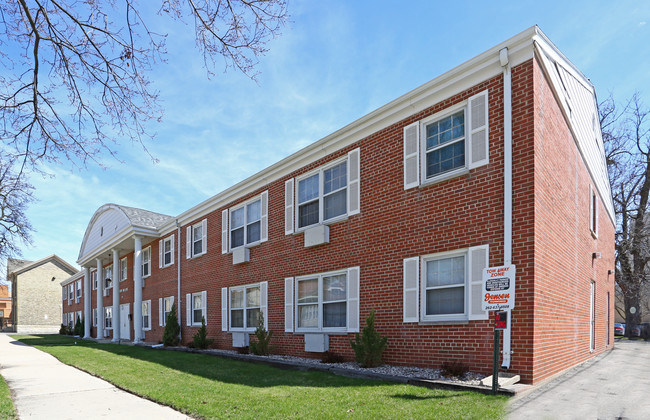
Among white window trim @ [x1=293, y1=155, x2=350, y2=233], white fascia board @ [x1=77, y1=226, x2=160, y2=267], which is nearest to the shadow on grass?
white window trim @ [x1=293, y1=155, x2=350, y2=233]

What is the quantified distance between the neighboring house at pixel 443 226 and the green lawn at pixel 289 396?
1.68m

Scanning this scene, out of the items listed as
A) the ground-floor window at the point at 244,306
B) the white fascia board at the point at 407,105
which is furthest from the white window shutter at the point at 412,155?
the ground-floor window at the point at 244,306

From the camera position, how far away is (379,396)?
6840 millimetres

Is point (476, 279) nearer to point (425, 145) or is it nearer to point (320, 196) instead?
point (425, 145)

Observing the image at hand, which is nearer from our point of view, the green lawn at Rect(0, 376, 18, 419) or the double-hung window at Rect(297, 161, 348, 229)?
the green lawn at Rect(0, 376, 18, 419)

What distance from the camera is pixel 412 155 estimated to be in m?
9.83

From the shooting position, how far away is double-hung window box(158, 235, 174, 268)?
68.6 feet

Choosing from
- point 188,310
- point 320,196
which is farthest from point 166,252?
point 320,196

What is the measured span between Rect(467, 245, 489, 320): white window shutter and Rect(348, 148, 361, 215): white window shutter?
343 centimetres

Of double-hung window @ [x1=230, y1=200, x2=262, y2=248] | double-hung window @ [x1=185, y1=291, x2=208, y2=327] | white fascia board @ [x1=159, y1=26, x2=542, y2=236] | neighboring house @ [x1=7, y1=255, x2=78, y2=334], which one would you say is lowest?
neighboring house @ [x1=7, y1=255, x2=78, y2=334]

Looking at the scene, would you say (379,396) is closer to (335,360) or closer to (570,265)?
(335,360)

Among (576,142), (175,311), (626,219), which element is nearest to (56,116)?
(576,142)

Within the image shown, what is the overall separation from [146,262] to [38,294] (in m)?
36.4

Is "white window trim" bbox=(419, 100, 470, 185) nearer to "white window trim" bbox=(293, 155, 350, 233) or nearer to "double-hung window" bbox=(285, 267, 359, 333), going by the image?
"white window trim" bbox=(293, 155, 350, 233)
